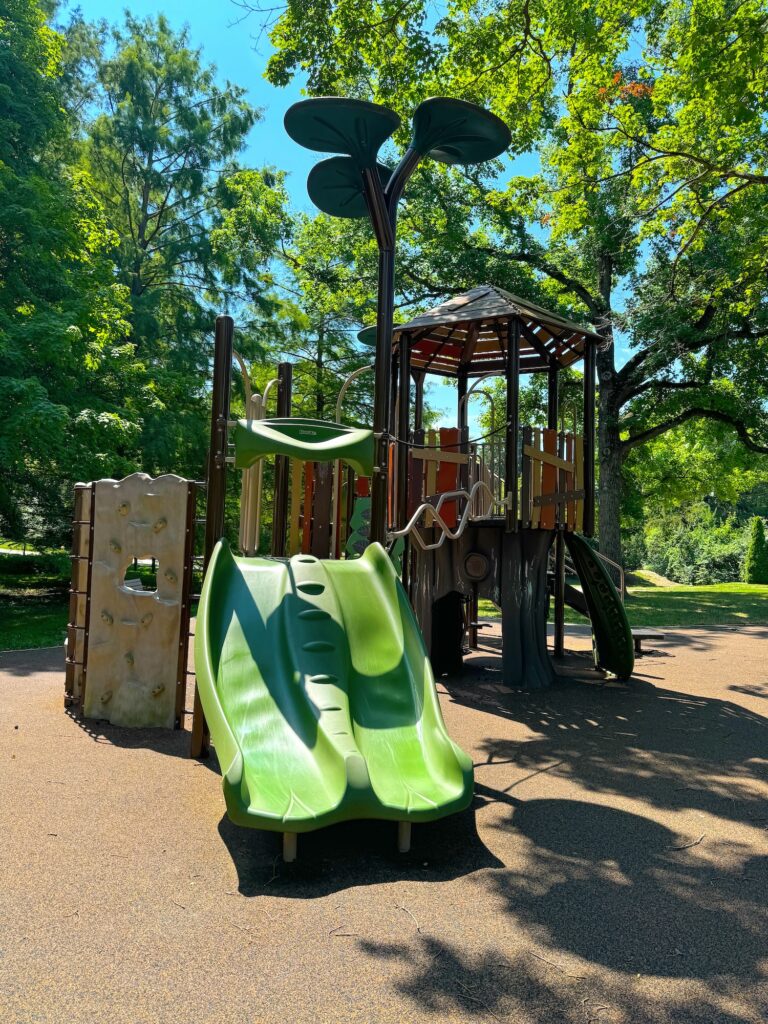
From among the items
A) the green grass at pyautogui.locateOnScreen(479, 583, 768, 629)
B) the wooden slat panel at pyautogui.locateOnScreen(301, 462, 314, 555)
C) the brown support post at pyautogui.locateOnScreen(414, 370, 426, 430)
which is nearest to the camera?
the wooden slat panel at pyautogui.locateOnScreen(301, 462, 314, 555)

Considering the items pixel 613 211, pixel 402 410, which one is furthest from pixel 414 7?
pixel 613 211

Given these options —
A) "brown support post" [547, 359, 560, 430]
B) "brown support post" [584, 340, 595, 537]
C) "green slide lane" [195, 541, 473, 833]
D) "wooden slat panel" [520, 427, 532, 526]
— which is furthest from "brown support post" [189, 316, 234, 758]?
"brown support post" [547, 359, 560, 430]

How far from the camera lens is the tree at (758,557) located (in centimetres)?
3209

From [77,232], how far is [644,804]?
534 inches

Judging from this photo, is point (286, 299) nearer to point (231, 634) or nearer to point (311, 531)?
point (311, 531)

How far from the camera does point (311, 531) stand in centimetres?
814

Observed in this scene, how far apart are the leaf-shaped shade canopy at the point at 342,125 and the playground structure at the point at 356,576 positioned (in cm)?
1

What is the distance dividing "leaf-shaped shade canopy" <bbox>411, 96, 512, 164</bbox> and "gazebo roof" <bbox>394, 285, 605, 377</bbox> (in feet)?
8.24

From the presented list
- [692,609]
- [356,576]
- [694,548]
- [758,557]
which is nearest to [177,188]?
[692,609]

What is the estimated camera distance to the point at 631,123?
12.0m

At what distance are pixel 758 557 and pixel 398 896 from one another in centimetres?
3337

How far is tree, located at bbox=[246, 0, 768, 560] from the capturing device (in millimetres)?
9602

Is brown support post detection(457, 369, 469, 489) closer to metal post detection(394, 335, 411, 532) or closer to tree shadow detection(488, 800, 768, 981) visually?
metal post detection(394, 335, 411, 532)

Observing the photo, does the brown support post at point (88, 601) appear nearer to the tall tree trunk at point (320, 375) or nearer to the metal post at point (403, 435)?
the metal post at point (403, 435)
